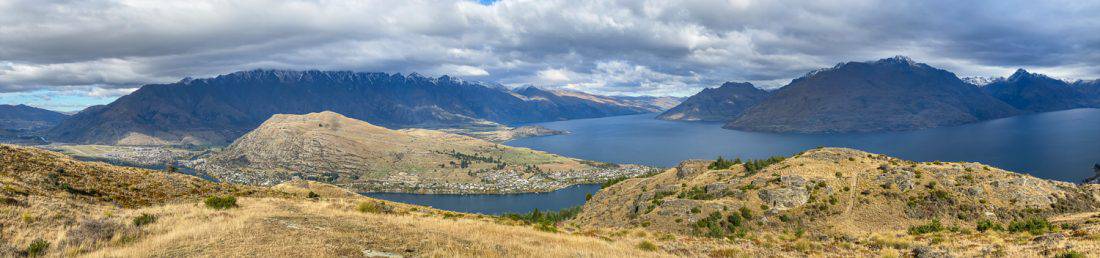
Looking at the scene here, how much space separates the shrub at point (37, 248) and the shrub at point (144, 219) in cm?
535

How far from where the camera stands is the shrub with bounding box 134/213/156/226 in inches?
936

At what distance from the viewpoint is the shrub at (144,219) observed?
23.8 metres

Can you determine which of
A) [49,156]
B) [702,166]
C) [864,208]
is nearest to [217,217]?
[49,156]

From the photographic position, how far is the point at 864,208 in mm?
61750

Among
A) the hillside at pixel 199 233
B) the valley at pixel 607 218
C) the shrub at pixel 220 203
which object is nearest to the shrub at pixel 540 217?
the valley at pixel 607 218

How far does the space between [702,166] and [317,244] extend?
10614 centimetres

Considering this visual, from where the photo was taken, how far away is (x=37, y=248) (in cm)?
1781

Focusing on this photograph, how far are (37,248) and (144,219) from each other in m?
6.91

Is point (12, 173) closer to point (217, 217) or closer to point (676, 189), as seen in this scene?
point (217, 217)

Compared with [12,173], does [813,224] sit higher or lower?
lower

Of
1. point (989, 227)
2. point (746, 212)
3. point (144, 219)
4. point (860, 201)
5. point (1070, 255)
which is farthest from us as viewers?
point (746, 212)

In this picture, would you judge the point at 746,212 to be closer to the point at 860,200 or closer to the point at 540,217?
the point at 860,200

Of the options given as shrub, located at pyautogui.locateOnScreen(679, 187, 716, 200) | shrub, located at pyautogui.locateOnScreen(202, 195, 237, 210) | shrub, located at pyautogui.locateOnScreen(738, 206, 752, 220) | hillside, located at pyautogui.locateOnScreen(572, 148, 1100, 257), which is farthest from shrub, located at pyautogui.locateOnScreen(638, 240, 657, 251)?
shrub, located at pyautogui.locateOnScreen(679, 187, 716, 200)

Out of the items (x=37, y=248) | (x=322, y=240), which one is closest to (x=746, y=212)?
(x=322, y=240)
